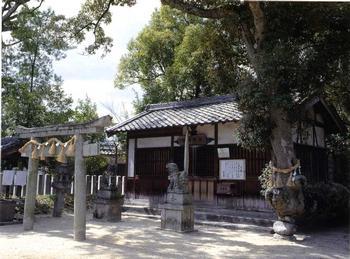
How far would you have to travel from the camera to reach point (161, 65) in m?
27.2

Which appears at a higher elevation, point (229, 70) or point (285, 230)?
point (229, 70)

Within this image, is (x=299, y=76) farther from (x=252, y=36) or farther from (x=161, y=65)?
(x=161, y=65)

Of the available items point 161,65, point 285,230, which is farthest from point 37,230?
point 161,65

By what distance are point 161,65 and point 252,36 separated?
50.6 feet

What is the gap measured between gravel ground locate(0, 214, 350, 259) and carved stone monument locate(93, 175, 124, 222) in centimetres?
85

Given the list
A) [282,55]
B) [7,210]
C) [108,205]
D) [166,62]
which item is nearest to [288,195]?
[282,55]

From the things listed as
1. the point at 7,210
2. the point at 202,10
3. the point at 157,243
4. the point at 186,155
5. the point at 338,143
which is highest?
the point at 202,10

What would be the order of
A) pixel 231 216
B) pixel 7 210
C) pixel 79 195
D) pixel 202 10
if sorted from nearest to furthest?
pixel 79 195 < pixel 202 10 < pixel 7 210 < pixel 231 216

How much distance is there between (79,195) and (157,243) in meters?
2.25

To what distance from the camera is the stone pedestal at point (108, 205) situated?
13.5 meters

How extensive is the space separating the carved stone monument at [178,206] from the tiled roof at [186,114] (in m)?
3.16

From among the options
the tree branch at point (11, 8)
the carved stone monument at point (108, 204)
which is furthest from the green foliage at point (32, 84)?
the carved stone monument at point (108, 204)

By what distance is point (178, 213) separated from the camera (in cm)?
1127

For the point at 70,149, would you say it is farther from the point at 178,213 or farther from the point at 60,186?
the point at 60,186
